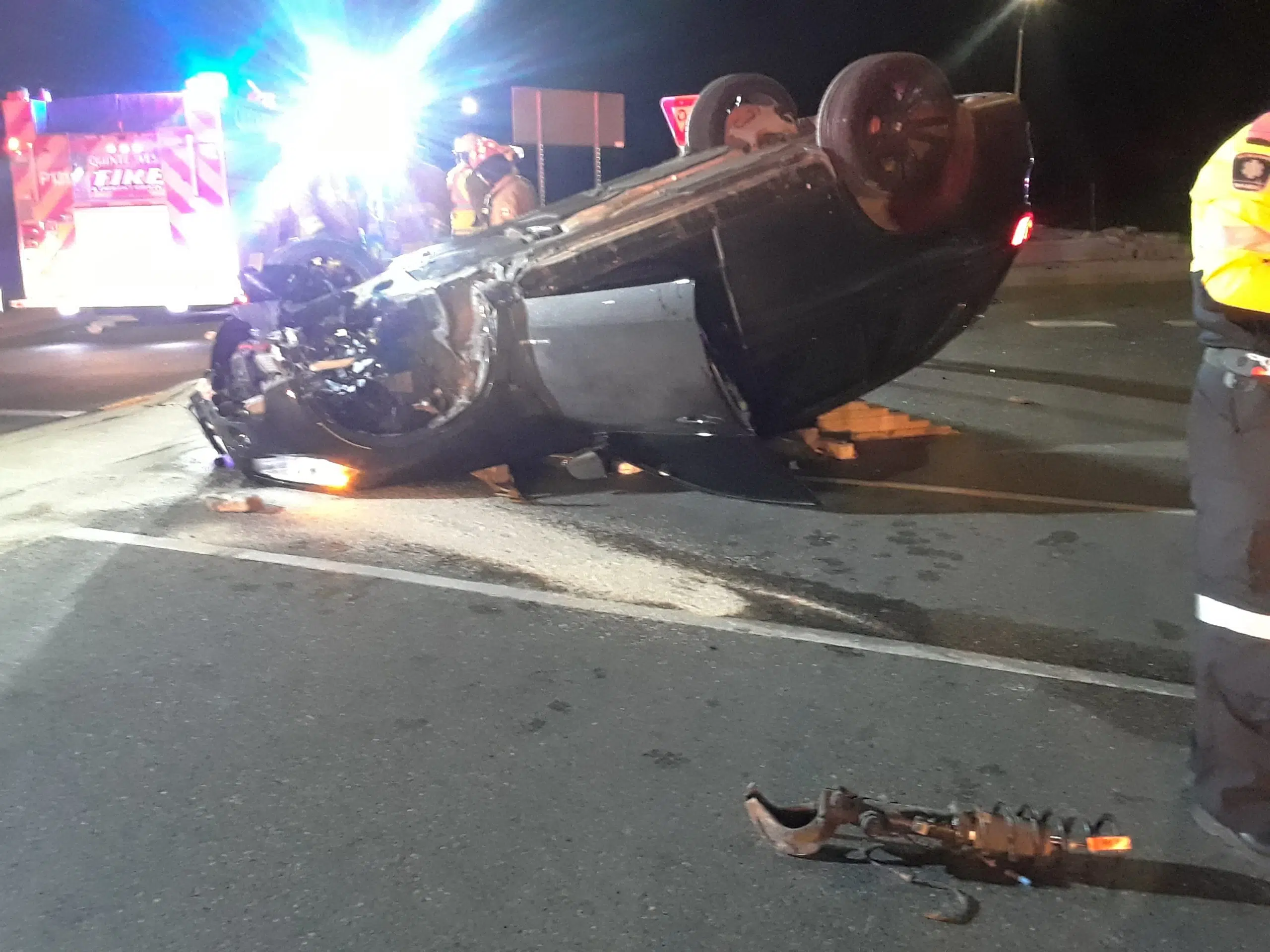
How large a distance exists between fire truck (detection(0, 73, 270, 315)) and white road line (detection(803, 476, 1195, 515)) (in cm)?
866

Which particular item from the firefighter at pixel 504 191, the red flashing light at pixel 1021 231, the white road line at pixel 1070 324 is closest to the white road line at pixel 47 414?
the firefighter at pixel 504 191

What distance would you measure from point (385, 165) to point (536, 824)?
27.6 feet

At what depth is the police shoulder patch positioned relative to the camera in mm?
2209

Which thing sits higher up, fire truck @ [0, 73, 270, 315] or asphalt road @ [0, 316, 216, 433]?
fire truck @ [0, 73, 270, 315]

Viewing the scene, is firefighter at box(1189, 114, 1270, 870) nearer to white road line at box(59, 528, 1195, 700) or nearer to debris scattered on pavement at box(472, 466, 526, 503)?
white road line at box(59, 528, 1195, 700)

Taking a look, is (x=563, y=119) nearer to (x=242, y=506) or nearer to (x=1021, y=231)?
(x=242, y=506)

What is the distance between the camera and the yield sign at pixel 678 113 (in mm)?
8641

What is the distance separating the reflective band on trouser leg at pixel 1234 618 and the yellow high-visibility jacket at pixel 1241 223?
677 millimetres

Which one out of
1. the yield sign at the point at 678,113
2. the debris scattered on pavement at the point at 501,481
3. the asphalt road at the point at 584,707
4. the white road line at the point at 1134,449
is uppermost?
the yield sign at the point at 678,113

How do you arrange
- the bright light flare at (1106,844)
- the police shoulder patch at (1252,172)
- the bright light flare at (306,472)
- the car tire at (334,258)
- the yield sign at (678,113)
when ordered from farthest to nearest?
1. the yield sign at (678,113)
2. the car tire at (334,258)
3. the bright light flare at (306,472)
4. the bright light flare at (1106,844)
5. the police shoulder patch at (1252,172)

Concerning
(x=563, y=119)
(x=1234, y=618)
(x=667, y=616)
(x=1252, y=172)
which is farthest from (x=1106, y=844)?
(x=563, y=119)

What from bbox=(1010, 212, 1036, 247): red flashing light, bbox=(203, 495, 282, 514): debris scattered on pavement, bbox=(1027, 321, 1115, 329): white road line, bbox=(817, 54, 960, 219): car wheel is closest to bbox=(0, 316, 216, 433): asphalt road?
bbox=(203, 495, 282, 514): debris scattered on pavement

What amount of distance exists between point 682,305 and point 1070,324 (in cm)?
854

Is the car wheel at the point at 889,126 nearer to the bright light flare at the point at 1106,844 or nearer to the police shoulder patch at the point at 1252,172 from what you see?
the police shoulder patch at the point at 1252,172
